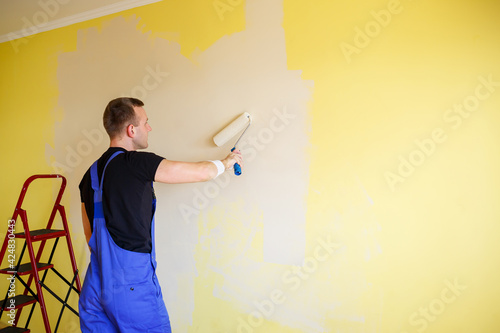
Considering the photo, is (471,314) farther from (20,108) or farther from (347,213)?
(20,108)

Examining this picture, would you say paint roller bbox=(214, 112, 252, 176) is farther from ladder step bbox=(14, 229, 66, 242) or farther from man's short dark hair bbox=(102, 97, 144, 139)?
ladder step bbox=(14, 229, 66, 242)

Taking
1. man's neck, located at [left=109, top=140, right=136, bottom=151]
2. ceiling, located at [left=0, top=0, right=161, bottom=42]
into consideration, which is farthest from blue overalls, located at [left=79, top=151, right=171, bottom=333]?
ceiling, located at [left=0, top=0, right=161, bottom=42]

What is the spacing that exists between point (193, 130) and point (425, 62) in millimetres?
1293

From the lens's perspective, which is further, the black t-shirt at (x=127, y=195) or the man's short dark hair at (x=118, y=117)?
the man's short dark hair at (x=118, y=117)

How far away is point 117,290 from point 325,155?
3.81 feet

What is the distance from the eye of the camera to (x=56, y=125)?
2613 mm

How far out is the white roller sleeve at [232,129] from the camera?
1.85 meters

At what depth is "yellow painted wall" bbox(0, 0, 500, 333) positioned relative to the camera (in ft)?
4.79

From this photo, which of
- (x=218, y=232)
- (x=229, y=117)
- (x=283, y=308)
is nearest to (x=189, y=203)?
(x=218, y=232)

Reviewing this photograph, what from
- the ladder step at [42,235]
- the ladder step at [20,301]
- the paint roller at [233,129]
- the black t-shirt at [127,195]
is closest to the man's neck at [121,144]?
the black t-shirt at [127,195]

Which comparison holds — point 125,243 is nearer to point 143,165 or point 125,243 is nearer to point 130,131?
point 143,165

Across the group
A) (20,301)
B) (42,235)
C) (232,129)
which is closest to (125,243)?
(232,129)

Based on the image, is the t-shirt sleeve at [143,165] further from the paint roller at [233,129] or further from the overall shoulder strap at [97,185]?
the paint roller at [233,129]

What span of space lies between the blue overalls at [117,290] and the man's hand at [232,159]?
0.55m
